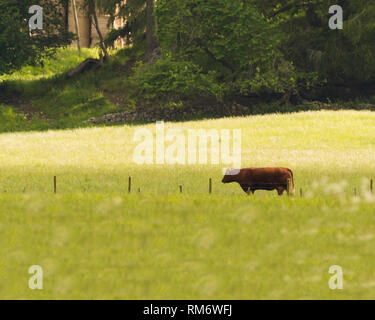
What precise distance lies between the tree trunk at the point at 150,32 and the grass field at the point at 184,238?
28859 mm

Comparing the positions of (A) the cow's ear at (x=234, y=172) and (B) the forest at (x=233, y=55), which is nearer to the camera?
(A) the cow's ear at (x=234, y=172)

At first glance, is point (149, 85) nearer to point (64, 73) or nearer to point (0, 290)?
point (64, 73)

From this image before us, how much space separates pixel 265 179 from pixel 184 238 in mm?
6760

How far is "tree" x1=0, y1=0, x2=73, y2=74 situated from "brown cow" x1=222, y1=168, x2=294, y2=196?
115ft

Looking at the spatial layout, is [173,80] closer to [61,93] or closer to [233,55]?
[233,55]

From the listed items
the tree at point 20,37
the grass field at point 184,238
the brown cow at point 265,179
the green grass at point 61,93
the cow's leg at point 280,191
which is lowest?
the grass field at point 184,238

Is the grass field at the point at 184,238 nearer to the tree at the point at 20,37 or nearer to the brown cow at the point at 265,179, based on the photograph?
the brown cow at the point at 265,179

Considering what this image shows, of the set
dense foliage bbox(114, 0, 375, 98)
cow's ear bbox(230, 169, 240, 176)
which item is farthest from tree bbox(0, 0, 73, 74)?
cow's ear bbox(230, 169, 240, 176)

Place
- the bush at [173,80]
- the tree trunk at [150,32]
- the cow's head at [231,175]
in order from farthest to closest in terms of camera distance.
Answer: the tree trunk at [150,32], the bush at [173,80], the cow's head at [231,175]

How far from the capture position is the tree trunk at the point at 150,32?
52.2 m

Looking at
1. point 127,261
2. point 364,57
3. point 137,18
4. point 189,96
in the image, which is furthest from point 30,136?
point 127,261

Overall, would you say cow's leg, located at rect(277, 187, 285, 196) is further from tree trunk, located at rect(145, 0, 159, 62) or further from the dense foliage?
tree trunk, located at rect(145, 0, 159, 62)

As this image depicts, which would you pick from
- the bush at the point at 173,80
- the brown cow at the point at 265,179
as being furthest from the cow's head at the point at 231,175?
the bush at the point at 173,80

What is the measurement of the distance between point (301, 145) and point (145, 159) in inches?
310
